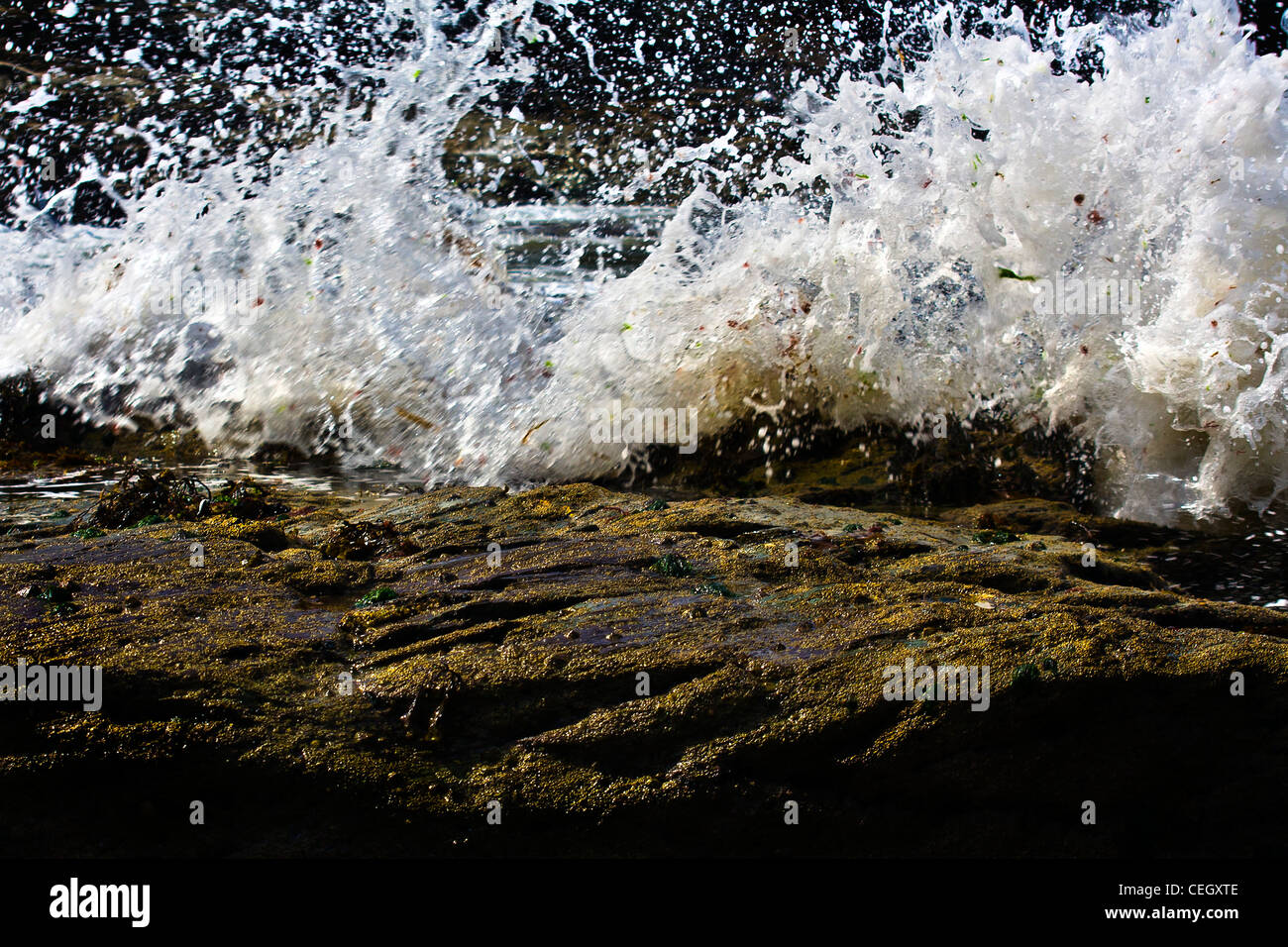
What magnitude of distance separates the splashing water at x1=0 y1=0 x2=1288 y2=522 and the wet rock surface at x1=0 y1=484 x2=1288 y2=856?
5.88 ft

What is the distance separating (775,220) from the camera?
192 inches

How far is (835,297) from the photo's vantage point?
457 cm

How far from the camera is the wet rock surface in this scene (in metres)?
1.87

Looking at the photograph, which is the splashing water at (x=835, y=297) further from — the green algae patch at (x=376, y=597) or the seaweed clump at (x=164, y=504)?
the green algae patch at (x=376, y=597)

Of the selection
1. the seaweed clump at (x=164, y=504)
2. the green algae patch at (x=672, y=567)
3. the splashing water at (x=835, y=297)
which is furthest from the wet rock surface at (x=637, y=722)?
the splashing water at (x=835, y=297)

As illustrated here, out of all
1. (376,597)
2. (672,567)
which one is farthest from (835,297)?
(376,597)

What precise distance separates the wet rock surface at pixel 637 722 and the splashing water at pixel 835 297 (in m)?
1.79

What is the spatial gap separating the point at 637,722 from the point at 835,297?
297 cm

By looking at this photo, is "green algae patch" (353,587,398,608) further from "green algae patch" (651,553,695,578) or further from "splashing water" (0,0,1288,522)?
"splashing water" (0,0,1288,522)

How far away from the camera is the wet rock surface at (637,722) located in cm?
187

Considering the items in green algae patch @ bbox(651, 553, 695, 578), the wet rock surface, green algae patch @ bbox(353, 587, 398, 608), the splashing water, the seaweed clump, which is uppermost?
the splashing water

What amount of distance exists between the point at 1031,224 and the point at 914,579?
7.65 ft

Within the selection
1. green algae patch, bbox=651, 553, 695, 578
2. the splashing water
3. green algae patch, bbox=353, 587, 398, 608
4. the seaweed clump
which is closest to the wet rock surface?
green algae patch, bbox=353, 587, 398, 608
